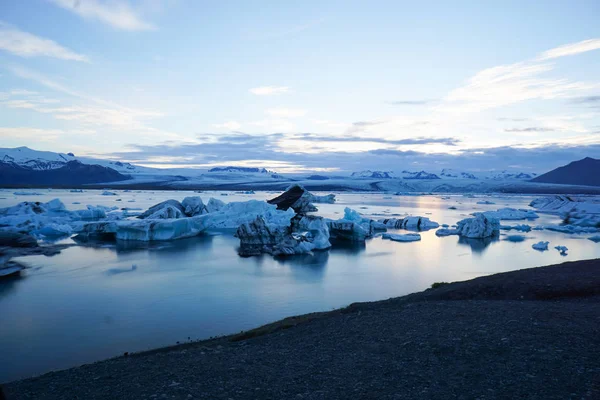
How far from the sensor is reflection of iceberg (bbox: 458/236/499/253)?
52.8 ft

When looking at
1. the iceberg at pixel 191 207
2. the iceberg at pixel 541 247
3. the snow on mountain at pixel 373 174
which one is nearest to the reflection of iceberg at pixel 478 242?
the iceberg at pixel 541 247

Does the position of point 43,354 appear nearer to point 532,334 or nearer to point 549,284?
point 532,334

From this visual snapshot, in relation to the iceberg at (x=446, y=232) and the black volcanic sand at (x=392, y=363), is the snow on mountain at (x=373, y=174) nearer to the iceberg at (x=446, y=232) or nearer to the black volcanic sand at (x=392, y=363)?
the iceberg at (x=446, y=232)

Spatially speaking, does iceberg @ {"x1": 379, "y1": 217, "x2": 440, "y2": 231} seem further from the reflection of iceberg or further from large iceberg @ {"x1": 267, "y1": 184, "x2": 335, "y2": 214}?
large iceberg @ {"x1": 267, "y1": 184, "x2": 335, "y2": 214}

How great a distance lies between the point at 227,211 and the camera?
71.3ft

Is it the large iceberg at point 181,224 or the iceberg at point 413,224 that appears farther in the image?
the iceberg at point 413,224

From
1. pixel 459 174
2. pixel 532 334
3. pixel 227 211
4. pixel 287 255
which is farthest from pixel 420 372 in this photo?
pixel 459 174

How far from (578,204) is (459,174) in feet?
430

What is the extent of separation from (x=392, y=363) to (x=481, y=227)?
15.7m

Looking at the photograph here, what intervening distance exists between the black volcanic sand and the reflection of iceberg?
10652 millimetres

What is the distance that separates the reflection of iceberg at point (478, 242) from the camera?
16103 millimetres

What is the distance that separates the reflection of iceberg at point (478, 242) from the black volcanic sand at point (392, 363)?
1065 cm

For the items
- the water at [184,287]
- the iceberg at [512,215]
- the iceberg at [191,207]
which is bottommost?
the water at [184,287]

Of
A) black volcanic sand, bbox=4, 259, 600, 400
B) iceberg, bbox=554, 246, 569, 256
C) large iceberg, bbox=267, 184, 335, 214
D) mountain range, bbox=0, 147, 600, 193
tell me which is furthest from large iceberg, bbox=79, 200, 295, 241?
mountain range, bbox=0, 147, 600, 193
